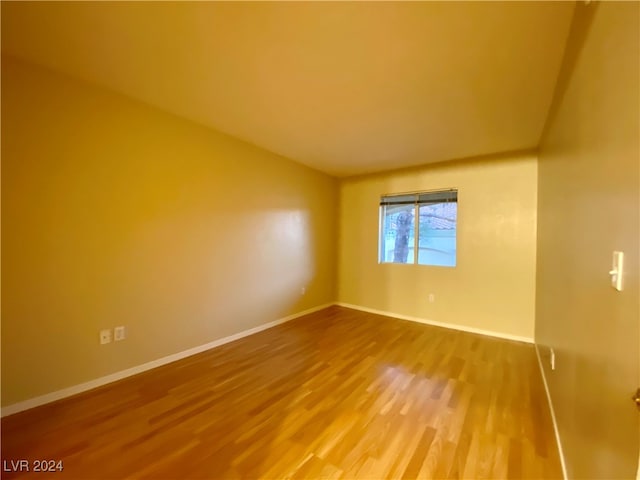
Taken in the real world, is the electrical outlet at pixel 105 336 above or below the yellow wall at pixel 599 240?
below

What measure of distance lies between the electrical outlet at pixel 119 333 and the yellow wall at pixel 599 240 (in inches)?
117

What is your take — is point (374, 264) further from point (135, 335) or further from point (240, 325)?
point (135, 335)

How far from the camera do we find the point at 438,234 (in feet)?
12.7

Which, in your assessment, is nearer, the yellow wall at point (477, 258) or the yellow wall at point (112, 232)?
the yellow wall at point (112, 232)

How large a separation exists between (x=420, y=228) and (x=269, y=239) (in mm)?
2292

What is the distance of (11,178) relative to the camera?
1754mm

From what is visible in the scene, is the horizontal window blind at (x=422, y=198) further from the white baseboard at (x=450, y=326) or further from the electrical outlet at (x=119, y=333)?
the electrical outlet at (x=119, y=333)

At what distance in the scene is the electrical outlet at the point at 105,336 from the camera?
2160 mm

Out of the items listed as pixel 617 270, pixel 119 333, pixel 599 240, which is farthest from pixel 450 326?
pixel 119 333

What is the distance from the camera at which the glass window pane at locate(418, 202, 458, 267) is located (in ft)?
12.3

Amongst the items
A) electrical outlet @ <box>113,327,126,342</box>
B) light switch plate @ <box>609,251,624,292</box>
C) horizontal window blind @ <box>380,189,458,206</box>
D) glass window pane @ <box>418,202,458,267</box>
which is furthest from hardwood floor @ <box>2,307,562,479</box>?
horizontal window blind @ <box>380,189,458,206</box>

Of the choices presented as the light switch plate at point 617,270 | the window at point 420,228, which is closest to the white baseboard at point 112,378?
the window at point 420,228

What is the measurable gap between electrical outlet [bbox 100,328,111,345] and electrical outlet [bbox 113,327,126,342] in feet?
0.12

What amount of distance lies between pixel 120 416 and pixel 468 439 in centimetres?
227
